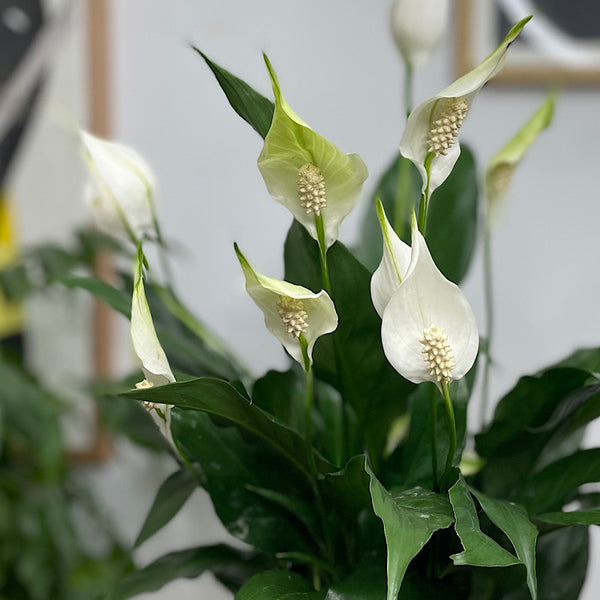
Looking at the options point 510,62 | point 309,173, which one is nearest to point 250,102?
point 309,173

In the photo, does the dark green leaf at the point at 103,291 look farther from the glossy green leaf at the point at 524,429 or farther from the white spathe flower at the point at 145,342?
the glossy green leaf at the point at 524,429

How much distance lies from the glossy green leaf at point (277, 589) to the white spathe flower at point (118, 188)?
0.20m

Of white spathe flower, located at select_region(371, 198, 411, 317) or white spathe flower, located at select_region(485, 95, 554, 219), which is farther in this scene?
white spathe flower, located at select_region(485, 95, 554, 219)

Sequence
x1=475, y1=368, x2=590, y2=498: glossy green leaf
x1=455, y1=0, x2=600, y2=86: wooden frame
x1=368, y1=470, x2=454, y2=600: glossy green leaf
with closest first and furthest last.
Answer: x1=368, y1=470, x2=454, y2=600: glossy green leaf < x1=475, y1=368, x2=590, y2=498: glossy green leaf < x1=455, y1=0, x2=600, y2=86: wooden frame

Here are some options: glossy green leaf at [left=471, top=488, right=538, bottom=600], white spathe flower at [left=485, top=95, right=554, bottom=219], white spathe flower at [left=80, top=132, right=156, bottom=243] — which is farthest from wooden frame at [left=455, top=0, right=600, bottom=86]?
glossy green leaf at [left=471, top=488, right=538, bottom=600]

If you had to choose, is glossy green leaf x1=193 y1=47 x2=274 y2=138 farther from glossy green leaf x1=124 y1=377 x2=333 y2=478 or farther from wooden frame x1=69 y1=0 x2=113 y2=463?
wooden frame x1=69 y1=0 x2=113 y2=463

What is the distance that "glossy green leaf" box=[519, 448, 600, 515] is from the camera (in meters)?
0.35

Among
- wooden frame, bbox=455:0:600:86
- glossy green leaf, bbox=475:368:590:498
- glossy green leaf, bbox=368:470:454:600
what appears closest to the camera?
glossy green leaf, bbox=368:470:454:600

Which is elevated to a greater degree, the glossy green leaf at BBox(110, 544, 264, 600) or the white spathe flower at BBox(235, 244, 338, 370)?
the white spathe flower at BBox(235, 244, 338, 370)

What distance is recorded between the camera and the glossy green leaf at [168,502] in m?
0.37

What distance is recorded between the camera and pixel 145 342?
29 cm

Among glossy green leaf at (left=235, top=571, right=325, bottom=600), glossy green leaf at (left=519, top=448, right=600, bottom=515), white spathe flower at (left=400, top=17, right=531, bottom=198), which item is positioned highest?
white spathe flower at (left=400, top=17, right=531, bottom=198)

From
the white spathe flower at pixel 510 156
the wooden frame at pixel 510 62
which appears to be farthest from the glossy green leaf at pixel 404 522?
the wooden frame at pixel 510 62

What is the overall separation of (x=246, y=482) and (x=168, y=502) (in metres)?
0.04
